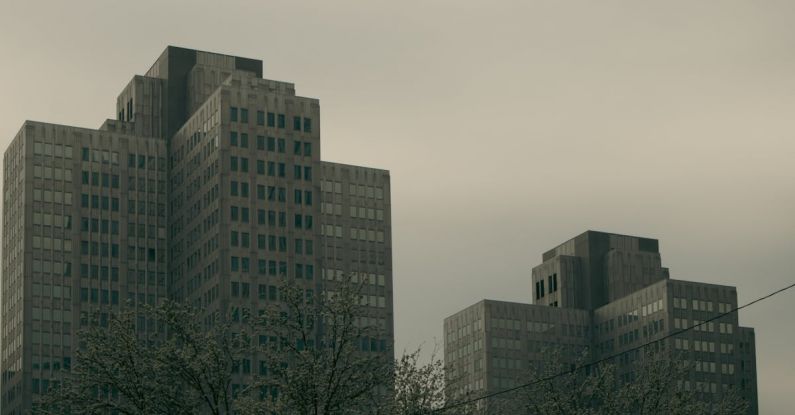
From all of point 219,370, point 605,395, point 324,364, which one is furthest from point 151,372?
point 605,395

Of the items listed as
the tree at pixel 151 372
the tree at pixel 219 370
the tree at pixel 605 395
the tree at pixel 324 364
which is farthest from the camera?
the tree at pixel 605 395

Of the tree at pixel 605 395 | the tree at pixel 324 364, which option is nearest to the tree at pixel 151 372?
the tree at pixel 324 364

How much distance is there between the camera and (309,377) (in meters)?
69.7

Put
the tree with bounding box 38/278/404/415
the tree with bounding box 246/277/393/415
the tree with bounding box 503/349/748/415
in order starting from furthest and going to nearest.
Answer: the tree with bounding box 503/349/748/415 < the tree with bounding box 38/278/404/415 < the tree with bounding box 246/277/393/415

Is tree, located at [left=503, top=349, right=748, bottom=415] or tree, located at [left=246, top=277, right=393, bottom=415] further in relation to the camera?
tree, located at [left=503, top=349, right=748, bottom=415]

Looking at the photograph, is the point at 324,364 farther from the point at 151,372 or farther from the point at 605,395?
the point at 605,395

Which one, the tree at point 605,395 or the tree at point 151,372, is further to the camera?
the tree at point 605,395

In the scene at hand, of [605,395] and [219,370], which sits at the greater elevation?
[605,395]

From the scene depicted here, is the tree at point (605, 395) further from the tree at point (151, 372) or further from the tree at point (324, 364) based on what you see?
the tree at point (151, 372)

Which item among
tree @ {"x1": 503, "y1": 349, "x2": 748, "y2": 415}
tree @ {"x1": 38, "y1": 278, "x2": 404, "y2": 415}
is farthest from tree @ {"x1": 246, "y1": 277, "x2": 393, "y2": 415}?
tree @ {"x1": 503, "y1": 349, "x2": 748, "y2": 415}

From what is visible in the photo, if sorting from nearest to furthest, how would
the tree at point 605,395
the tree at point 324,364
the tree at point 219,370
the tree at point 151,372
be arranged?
the tree at point 324,364 < the tree at point 219,370 < the tree at point 151,372 < the tree at point 605,395

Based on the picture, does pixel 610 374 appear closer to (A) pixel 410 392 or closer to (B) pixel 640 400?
(B) pixel 640 400

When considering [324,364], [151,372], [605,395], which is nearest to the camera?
[324,364]

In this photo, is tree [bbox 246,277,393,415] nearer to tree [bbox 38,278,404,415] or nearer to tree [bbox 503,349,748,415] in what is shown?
tree [bbox 38,278,404,415]
